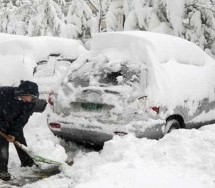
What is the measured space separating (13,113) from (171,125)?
247 centimetres

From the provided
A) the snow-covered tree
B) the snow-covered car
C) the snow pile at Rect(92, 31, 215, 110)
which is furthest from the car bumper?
the snow-covered tree

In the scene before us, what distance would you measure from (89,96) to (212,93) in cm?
259

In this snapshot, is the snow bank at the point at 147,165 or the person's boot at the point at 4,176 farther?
the person's boot at the point at 4,176

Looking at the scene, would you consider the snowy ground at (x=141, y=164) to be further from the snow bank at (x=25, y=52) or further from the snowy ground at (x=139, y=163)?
the snow bank at (x=25, y=52)

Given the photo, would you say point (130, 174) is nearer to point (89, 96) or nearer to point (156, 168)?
point (156, 168)

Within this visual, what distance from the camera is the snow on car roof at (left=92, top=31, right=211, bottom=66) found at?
23.9 ft

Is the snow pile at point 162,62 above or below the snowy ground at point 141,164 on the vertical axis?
above

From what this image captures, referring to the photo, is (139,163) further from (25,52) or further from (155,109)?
(25,52)

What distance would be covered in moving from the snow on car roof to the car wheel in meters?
0.97

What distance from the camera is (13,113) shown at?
20.3ft

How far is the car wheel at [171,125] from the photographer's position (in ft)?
23.2

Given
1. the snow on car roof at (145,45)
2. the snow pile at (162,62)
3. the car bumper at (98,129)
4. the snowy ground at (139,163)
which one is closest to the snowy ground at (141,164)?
the snowy ground at (139,163)

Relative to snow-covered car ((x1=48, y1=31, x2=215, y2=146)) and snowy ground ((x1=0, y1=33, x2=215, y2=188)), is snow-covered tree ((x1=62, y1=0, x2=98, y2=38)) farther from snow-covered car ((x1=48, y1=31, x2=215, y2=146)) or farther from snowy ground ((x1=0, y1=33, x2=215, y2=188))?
snowy ground ((x1=0, y1=33, x2=215, y2=188))

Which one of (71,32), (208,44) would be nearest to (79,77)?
(208,44)
